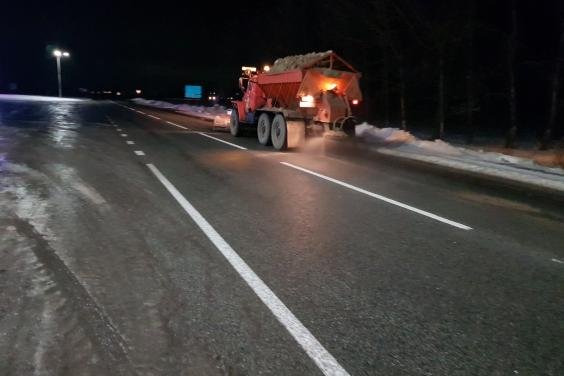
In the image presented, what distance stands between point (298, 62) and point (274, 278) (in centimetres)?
1295

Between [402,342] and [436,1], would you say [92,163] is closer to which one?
[402,342]

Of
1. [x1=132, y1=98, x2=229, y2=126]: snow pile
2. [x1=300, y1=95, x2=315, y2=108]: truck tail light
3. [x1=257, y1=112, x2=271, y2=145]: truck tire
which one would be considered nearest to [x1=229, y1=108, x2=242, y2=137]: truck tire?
[x1=257, y1=112, x2=271, y2=145]: truck tire

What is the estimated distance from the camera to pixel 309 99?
16078 millimetres

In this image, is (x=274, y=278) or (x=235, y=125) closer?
(x=274, y=278)

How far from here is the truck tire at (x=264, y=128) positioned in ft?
56.3

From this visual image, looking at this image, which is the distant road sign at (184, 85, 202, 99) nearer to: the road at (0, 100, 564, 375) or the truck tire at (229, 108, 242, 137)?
the truck tire at (229, 108, 242, 137)

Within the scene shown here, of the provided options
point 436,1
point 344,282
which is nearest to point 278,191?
point 344,282

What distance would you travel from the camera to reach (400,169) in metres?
12.5

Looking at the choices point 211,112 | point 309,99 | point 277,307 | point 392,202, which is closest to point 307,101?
point 309,99

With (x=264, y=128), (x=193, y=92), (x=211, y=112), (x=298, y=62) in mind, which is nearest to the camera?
(x=298, y=62)

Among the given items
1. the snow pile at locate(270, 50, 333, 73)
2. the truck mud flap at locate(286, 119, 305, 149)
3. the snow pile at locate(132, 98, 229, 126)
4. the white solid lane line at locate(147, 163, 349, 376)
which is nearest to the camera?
the white solid lane line at locate(147, 163, 349, 376)

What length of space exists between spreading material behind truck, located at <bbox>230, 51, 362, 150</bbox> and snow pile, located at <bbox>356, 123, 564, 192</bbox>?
1.93m

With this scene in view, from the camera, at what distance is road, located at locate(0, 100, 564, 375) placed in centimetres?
357

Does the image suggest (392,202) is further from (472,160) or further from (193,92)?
(193,92)
